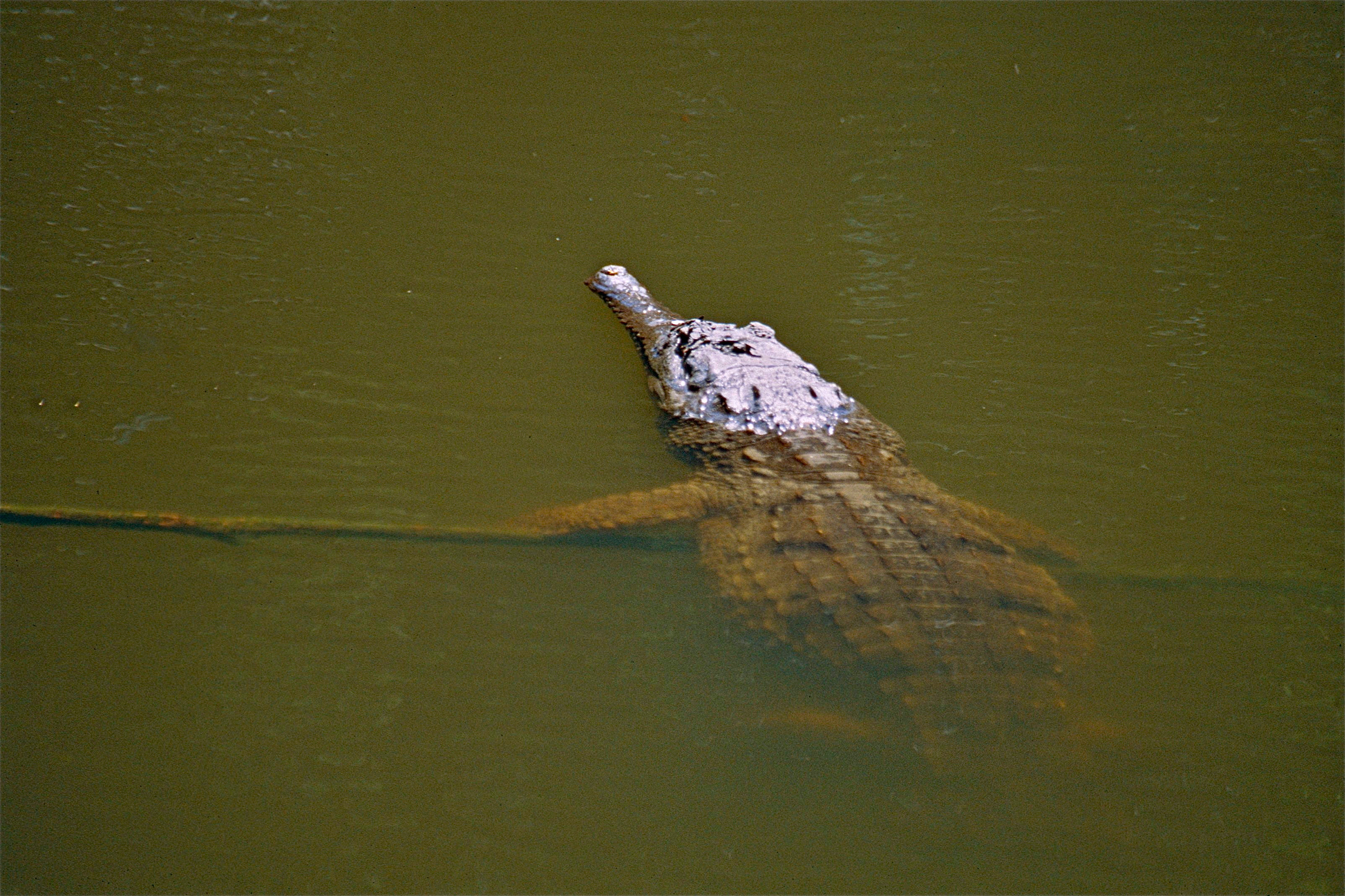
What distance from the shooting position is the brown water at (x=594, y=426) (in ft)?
8.86

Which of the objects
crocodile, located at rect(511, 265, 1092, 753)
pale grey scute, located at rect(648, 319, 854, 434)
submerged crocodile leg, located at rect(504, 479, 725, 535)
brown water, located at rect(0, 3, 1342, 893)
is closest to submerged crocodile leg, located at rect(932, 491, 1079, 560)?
crocodile, located at rect(511, 265, 1092, 753)

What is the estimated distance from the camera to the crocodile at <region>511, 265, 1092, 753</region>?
9.62 ft

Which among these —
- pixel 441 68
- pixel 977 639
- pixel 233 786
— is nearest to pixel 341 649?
pixel 233 786

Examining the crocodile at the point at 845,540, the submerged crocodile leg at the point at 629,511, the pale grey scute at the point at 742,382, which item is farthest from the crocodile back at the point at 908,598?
the pale grey scute at the point at 742,382

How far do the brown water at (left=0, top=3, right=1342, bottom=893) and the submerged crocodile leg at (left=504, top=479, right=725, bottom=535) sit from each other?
115 mm

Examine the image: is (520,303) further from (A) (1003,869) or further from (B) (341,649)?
(A) (1003,869)

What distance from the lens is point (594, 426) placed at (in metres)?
4.17

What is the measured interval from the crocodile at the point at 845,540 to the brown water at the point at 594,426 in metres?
0.13

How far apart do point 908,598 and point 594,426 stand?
160cm

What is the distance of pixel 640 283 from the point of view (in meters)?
5.14

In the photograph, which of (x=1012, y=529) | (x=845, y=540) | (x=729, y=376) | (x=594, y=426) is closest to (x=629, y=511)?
(x=594, y=426)

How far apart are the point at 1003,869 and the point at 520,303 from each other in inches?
130

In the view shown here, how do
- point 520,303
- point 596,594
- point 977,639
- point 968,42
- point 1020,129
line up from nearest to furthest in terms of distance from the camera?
point 977,639 → point 596,594 → point 520,303 → point 1020,129 → point 968,42

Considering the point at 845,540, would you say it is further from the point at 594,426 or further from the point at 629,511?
the point at 594,426
